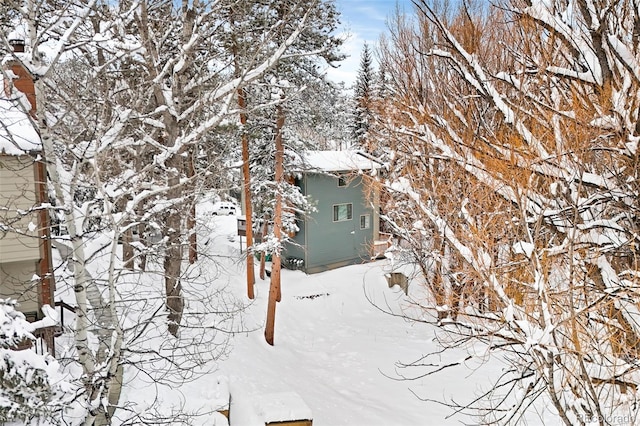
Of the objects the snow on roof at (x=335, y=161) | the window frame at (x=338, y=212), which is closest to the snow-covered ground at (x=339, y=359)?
the window frame at (x=338, y=212)

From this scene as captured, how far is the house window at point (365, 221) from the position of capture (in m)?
22.0

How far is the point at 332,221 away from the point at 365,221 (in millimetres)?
2403

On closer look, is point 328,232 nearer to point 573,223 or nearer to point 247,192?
point 247,192

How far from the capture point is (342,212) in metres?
21.0

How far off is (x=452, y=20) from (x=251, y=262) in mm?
9565

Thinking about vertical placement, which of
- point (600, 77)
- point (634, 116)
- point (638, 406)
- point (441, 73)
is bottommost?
point (638, 406)

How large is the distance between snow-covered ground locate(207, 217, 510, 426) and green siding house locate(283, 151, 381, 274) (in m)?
0.92

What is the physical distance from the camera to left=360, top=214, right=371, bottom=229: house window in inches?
868

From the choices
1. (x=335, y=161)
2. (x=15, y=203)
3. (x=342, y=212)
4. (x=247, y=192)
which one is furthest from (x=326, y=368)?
(x=335, y=161)

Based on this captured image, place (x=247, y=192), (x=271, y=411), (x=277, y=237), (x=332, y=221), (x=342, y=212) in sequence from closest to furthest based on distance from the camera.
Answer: (x=271, y=411) < (x=277, y=237) < (x=247, y=192) < (x=332, y=221) < (x=342, y=212)

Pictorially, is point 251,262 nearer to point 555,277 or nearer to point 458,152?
point 458,152

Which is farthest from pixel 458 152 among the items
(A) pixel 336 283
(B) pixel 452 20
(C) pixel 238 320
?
(A) pixel 336 283

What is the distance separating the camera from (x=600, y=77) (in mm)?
5180

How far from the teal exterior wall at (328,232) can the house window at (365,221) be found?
163 mm
